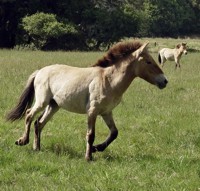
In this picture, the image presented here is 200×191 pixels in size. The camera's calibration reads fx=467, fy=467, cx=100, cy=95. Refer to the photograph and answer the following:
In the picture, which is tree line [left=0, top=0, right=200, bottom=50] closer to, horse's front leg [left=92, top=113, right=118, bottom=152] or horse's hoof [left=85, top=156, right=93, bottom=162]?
horse's front leg [left=92, top=113, right=118, bottom=152]

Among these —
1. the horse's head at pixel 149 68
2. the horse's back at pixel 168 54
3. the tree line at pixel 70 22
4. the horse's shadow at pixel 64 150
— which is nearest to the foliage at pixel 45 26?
the tree line at pixel 70 22

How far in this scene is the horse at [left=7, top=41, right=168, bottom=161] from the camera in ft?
23.9

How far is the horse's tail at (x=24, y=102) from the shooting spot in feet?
27.4

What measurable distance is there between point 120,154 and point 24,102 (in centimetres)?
203

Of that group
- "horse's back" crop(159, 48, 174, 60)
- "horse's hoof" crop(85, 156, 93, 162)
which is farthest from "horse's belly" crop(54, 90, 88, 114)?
"horse's back" crop(159, 48, 174, 60)

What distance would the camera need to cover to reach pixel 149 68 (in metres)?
7.35

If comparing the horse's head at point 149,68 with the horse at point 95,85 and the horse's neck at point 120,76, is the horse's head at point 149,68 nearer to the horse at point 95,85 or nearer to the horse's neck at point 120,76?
the horse at point 95,85

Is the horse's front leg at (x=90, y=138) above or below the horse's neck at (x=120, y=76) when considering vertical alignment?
below

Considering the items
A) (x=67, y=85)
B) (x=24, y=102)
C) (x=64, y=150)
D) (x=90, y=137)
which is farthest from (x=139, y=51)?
(x=24, y=102)

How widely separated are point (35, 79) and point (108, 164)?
2.23 m

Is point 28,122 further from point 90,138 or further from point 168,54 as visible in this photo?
point 168,54

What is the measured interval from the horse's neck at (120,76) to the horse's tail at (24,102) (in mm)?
1573

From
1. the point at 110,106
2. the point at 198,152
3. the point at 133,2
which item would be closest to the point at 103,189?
the point at 110,106

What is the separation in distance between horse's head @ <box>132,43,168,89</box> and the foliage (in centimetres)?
3360
